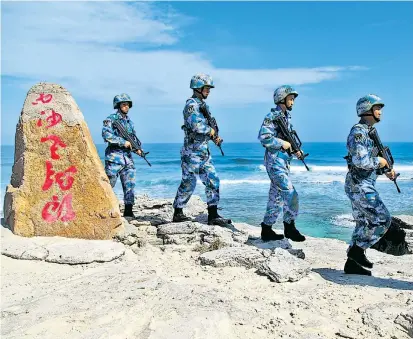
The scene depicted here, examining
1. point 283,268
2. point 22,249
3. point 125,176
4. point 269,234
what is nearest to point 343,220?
point 269,234

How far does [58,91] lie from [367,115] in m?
4.09

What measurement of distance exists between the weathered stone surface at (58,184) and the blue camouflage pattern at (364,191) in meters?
3.05

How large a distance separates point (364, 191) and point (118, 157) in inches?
162

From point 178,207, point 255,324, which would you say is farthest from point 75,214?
point 255,324

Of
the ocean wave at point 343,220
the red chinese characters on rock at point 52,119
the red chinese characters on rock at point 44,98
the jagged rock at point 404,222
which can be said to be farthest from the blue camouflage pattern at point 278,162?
the ocean wave at point 343,220

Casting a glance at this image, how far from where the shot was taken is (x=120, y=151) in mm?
7340

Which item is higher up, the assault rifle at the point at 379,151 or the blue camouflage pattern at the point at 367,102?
the blue camouflage pattern at the point at 367,102

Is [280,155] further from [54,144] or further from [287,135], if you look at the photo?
[54,144]

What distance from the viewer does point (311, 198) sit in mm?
16609

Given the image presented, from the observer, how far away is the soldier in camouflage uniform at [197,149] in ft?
20.9

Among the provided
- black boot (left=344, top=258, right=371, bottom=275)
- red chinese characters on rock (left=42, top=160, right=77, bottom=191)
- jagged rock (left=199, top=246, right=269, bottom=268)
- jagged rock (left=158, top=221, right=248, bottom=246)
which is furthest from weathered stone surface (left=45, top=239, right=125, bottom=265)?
black boot (left=344, top=258, right=371, bottom=275)

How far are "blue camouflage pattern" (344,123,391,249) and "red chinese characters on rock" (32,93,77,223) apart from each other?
3.48 m

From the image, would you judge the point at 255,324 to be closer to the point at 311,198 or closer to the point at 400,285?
the point at 400,285

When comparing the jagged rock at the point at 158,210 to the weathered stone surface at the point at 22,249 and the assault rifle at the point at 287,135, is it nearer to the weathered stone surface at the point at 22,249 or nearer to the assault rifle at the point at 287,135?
the weathered stone surface at the point at 22,249
